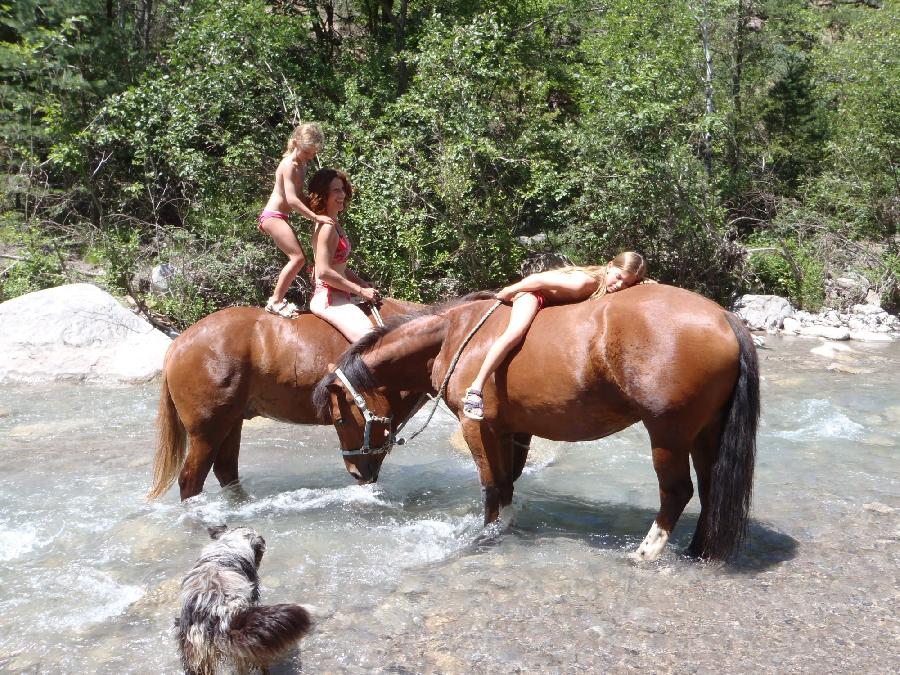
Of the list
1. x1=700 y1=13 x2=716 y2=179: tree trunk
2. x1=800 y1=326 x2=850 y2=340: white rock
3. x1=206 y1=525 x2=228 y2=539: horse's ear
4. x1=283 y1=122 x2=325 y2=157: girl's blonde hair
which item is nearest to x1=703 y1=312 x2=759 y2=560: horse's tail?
x1=206 y1=525 x2=228 y2=539: horse's ear

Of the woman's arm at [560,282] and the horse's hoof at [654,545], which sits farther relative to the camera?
the woman's arm at [560,282]

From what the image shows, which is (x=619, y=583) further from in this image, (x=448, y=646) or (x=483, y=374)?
(x=483, y=374)

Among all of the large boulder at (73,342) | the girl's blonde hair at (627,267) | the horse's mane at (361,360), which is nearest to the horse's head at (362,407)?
the horse's mane at (361,360)

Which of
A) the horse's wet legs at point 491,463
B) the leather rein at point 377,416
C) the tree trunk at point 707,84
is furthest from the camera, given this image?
the tree trunk at point 707,84

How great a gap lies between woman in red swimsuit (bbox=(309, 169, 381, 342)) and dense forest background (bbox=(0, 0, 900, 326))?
570 centimetres

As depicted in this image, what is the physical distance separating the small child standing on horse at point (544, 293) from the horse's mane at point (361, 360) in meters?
0.44

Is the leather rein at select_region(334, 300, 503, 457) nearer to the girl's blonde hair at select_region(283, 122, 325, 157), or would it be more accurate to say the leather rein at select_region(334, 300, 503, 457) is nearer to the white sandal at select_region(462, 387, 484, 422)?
the white sandal at select_region(462, 387, 484, 422)

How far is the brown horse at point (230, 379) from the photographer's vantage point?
5.55 m

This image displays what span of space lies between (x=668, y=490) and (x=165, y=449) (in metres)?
3.64

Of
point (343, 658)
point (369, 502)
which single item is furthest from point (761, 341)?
point (343, 658)

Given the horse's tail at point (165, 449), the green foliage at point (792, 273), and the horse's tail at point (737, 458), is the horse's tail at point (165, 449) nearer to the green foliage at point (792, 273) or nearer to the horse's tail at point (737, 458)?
the horse's tail at point (737, 458)

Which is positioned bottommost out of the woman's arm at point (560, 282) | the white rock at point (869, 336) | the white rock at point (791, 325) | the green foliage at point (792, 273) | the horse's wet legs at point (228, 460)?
the white rock at point (869, 336)

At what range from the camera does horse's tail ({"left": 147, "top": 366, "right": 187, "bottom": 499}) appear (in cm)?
574

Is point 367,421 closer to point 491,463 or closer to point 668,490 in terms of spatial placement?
point 491,463
